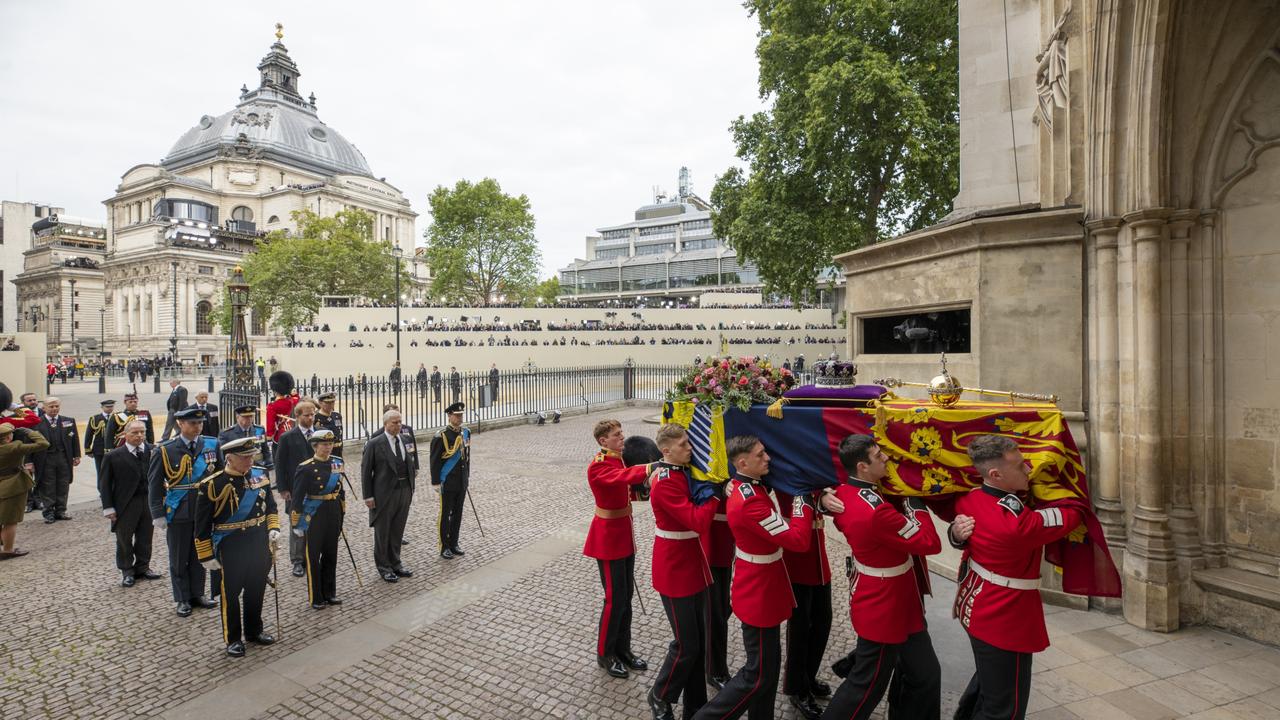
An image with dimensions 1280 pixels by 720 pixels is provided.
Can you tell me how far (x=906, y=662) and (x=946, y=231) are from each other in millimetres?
4395

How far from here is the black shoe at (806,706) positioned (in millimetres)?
4184

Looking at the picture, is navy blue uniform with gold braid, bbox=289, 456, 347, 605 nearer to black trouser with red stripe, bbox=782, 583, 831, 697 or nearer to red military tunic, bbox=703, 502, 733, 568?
red military tunic, bbox=703, 502, 733, 568

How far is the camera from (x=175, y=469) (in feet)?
21.0

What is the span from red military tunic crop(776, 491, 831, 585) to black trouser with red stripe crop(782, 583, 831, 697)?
81 millimetres

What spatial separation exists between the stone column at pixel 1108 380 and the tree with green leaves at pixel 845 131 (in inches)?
598

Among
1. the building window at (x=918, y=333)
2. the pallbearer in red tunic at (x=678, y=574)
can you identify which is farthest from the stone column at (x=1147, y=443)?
the pallbearer in red tunic at (x=678, y=574)

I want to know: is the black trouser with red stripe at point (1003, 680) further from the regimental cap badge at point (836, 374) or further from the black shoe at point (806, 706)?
the regimental cap badge at point (836, 374)

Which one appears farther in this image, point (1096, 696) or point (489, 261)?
point (489, 261)

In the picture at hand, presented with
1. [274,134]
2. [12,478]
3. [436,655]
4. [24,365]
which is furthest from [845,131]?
[274,134]

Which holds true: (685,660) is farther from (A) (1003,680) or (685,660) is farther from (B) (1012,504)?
(B) (1012,504)

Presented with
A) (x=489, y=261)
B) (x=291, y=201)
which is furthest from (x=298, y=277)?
(x=291, y=201)

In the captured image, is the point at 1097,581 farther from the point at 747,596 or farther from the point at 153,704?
the point at 153,704

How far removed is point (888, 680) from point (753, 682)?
31.2 inches

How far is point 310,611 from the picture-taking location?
6.14 metres
